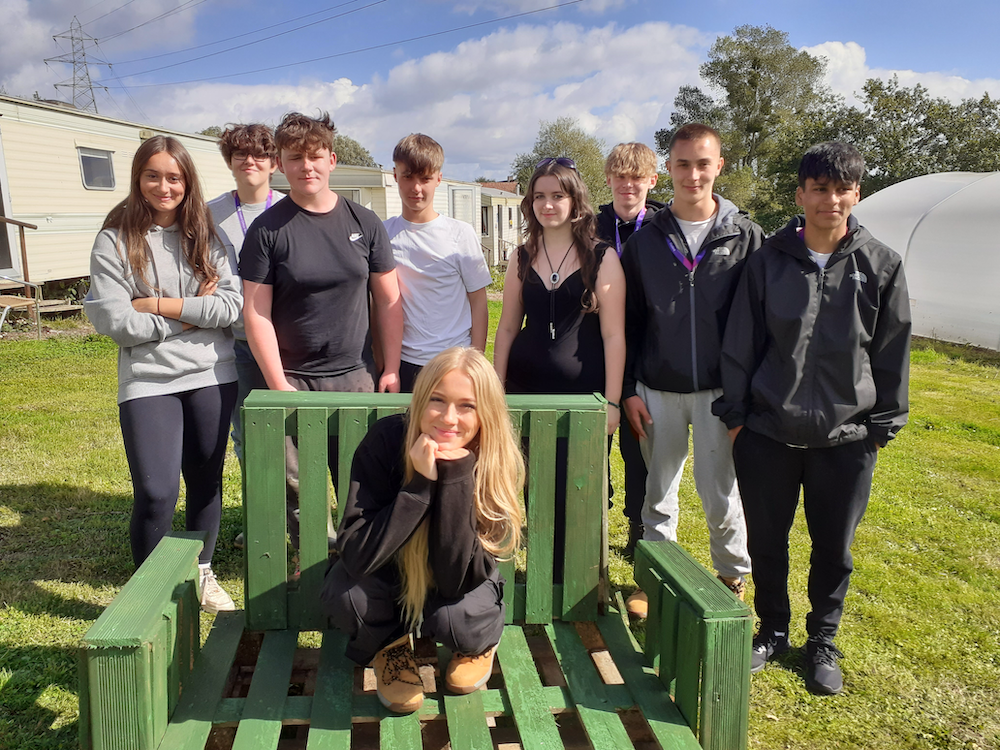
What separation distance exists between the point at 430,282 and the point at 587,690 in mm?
1800

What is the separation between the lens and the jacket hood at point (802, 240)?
2.55m

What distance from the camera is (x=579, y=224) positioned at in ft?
9.68

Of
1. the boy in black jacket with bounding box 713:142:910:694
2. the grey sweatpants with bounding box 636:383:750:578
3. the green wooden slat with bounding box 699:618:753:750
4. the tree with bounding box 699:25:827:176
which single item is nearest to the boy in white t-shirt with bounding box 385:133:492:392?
the grey sweatpants with bounding box 636:383:750:578

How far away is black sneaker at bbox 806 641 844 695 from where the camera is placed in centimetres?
278

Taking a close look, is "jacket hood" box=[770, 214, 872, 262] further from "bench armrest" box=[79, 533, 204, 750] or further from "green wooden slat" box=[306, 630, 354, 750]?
"bench armrest" box=[79, 533, 204, 750]

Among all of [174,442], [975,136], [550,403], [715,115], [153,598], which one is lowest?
[153,598]

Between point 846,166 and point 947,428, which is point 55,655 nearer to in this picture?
point 846,166

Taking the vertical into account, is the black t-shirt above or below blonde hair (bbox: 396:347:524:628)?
above

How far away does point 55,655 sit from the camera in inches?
114

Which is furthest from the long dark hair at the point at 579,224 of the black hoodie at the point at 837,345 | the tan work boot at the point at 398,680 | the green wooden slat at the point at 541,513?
the tan work boot at the point at 398,680

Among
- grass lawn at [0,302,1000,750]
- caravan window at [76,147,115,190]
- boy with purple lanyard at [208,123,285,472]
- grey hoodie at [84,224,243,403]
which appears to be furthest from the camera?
caravan window at [76,147,115,190]

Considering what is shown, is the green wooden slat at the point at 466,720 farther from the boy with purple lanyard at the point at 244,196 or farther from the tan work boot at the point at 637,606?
the boy with purple lanyard at the point at 244,196

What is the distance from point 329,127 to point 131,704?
2.19m

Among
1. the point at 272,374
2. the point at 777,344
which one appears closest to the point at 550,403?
the point at 777,344
